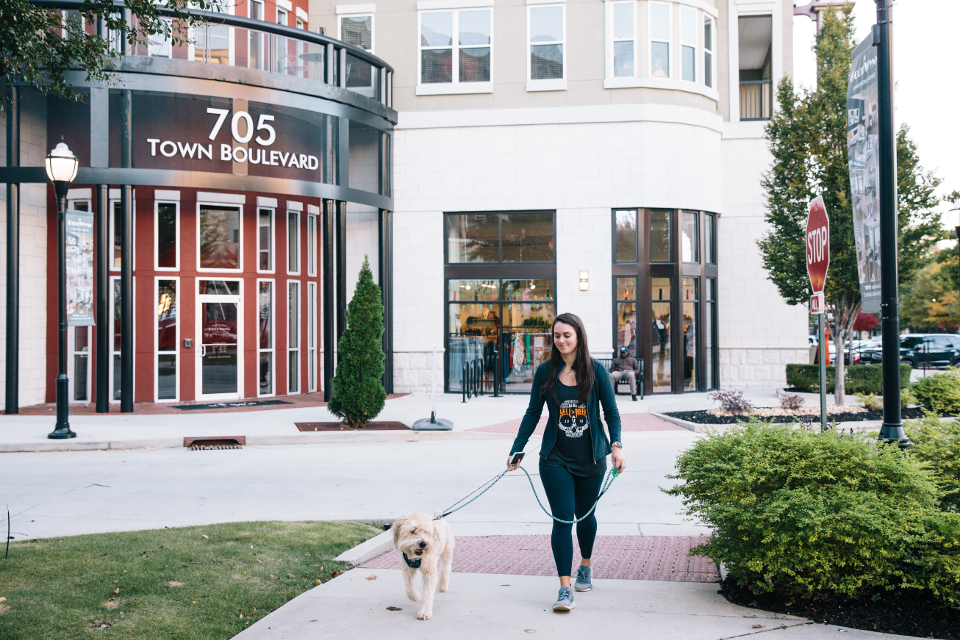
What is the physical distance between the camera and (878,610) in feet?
15.5

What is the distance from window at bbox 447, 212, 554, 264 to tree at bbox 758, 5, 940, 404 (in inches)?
229

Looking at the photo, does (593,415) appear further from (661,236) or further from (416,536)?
(661,236)

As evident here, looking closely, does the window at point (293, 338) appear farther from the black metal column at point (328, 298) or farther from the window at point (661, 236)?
the window at point (661, 236)

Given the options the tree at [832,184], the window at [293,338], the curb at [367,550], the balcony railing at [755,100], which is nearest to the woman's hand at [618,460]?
the curb at [367,550]

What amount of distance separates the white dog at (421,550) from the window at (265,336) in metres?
14.5

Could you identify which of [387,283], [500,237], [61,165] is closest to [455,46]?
[500,237]

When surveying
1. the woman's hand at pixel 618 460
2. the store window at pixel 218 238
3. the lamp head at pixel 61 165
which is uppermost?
the lamp head at pixel 61 165

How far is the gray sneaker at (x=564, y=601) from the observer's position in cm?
484

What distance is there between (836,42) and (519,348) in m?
9.88

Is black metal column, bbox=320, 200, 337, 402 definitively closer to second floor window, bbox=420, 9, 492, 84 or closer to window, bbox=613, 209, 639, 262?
second floor window, bbox=420, 9, 492, 84

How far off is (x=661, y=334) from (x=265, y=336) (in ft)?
32.1

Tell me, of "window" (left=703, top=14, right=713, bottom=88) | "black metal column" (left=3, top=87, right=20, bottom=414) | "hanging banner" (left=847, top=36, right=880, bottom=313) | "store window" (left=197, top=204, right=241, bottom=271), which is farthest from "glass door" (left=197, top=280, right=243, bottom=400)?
"hanging banner" (left=847, top=36, right=880, bottom=313)

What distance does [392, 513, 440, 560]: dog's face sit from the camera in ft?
15.9

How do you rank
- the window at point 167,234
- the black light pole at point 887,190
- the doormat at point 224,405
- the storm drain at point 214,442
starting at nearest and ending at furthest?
the black light pole at point 887,190 < the storm drain at point 214,442 < the doormat at point 224,405 < the window at point 167,234
